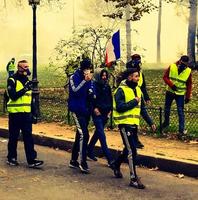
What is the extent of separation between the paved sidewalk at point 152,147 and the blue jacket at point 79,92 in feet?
5.08

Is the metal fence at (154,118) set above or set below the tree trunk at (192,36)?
below

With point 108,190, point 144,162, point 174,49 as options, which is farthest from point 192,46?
point 174,49

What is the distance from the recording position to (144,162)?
987cm

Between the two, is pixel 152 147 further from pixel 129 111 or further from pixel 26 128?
pixel 129 111

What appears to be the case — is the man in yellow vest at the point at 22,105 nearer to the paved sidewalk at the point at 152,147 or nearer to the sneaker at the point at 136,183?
the paved sidewalk at the point at 152,147

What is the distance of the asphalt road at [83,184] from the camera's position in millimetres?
7652

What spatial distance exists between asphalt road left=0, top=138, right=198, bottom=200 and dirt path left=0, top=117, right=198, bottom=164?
0.67 metres

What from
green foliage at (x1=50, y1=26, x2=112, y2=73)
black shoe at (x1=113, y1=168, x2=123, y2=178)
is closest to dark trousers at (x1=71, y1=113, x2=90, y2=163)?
black shoe at (x1=113, y1=168, x2=123, y2=178)

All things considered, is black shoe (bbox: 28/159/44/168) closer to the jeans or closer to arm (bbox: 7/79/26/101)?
arm (bbox: 7/79/26/101)

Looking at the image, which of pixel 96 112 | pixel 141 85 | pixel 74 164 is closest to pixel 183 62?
pixel 141 85

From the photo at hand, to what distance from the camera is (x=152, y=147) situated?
10828mm

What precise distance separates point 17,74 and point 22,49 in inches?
3433

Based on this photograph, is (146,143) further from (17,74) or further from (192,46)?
(192,46)

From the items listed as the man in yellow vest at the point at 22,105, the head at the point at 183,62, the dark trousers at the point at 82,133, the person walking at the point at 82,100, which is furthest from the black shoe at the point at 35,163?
the head at the point at 183,62
